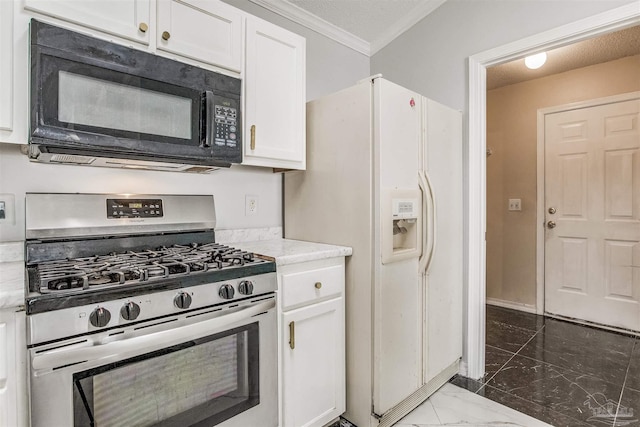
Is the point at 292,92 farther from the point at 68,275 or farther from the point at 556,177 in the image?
the point at 556,177

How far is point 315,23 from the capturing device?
2406 millimetres

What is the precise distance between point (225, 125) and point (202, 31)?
430 mm

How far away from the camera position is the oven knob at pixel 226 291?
1.24 m

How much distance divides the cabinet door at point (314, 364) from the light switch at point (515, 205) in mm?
2756

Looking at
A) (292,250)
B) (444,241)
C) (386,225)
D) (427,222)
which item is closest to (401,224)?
(427,222)

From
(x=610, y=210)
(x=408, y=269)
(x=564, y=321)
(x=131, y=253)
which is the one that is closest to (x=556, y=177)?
(x=610, y=210)

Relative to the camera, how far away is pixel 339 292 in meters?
1.71

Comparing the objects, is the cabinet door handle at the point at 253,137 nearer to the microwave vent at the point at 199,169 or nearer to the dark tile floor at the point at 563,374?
the microwave vent at the point at 199,169

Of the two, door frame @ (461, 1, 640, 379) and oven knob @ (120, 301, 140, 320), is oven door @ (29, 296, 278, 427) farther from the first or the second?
door frame @ (461, 1, 640, 379)

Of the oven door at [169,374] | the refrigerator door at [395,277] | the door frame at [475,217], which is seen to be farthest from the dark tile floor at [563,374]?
the oven door at [169,374]

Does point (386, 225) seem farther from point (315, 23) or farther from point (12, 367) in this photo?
point (315, 23)

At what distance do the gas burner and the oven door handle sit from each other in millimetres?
173

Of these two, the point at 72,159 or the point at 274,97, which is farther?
the point at 274,97

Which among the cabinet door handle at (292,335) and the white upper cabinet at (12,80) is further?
the cabinet door handle at (292,335)
